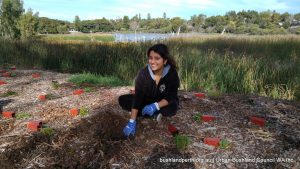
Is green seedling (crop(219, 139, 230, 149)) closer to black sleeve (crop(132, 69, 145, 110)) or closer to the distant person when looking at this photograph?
the distant person

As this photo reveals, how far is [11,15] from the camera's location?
32.8m

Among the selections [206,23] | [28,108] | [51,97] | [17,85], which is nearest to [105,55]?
[17,85]

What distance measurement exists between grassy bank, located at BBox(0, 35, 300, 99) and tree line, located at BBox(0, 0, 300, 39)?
6.67m

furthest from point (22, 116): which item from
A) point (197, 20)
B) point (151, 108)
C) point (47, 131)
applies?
point (197, 20)

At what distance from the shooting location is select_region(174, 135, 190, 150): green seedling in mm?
3285

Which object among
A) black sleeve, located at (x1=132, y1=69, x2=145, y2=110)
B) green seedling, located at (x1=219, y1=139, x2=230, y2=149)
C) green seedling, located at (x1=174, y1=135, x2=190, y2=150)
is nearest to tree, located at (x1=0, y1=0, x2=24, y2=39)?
black sleeve, located at (x1=132, y1=69, x2=145, y2=110)

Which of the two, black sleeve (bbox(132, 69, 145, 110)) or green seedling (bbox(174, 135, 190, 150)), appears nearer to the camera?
green seedling (bbox(174, 135, 190, 150))

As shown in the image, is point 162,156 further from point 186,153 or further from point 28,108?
point 28,108

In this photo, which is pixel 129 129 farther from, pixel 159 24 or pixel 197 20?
pixel 159 24

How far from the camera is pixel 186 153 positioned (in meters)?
3.21

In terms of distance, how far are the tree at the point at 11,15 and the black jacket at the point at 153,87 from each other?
96.8 ft

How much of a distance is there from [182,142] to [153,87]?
2.60 ft

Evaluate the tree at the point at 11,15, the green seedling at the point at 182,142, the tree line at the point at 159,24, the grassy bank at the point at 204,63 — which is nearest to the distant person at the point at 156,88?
the green seedling at the point at 182,142

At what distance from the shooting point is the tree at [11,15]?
101 feet
